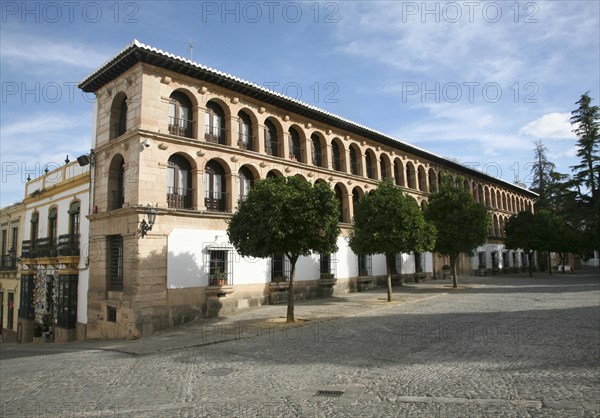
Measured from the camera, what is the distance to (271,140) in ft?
73.5

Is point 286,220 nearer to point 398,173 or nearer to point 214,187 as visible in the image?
point 214,187

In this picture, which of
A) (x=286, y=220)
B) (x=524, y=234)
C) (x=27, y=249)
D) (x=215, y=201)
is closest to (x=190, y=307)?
(x=215, y=201)

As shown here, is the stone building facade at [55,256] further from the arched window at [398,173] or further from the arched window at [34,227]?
the arched window at [398,173]

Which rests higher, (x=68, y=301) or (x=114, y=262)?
(x=114, y=262)

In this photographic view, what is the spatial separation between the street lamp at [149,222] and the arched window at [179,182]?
4.30 ft

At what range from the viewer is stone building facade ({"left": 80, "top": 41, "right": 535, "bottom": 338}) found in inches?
639

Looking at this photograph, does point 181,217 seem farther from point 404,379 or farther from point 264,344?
point 404,379

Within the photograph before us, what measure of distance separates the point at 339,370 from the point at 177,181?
11.9 meters

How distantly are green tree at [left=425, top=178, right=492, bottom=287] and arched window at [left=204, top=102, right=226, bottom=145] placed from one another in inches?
527

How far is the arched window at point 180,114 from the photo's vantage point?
18.0 meters

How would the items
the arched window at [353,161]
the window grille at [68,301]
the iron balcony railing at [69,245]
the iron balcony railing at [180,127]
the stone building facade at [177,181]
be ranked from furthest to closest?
the arched window at [353,161]
the iron balcony railing at [69,245]
the window grille at [68,301]
the iron balcony railing at [180,127]
the stone building facade at [177,181]

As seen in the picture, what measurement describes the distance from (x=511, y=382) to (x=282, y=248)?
27.6 ft

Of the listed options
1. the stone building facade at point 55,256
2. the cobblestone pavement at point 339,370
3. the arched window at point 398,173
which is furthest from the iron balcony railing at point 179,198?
the arched window at point 398,173

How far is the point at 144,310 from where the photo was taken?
15.5m
